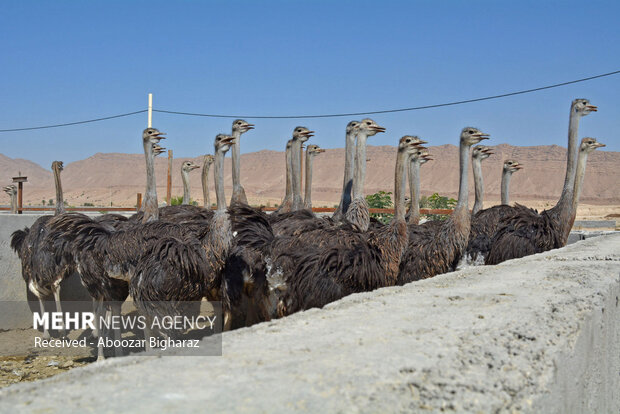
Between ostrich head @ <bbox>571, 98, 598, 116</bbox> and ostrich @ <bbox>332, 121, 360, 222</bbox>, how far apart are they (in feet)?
11.2

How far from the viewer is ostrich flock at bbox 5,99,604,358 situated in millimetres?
5363

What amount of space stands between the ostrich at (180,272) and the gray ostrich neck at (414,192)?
397cm

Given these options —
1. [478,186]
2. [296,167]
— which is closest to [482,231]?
[478,186]

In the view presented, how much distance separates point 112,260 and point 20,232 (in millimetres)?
3051

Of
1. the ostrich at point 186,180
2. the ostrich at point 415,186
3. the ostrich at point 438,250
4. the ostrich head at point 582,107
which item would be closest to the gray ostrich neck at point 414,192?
the ostrich at point 415,186

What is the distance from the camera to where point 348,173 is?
991cm

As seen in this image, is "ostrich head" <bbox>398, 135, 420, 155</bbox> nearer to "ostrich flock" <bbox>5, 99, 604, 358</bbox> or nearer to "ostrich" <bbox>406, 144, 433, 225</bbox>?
"ostrich flock" <bbox>5, 99, 604, 358</bbox>

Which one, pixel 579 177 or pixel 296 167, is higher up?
pixel 296 167

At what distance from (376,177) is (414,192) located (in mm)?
88520

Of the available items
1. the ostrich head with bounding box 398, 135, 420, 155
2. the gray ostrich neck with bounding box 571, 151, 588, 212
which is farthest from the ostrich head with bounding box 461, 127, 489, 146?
the gray ostrich neck with bounding box 571, 151, 588, 212

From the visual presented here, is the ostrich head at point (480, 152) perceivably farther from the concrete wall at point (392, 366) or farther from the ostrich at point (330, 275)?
the concrete wall at point (392, 366)

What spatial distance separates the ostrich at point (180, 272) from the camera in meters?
5.70

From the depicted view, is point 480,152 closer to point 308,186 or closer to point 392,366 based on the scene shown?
point 308,186

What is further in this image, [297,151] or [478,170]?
[297,151]
